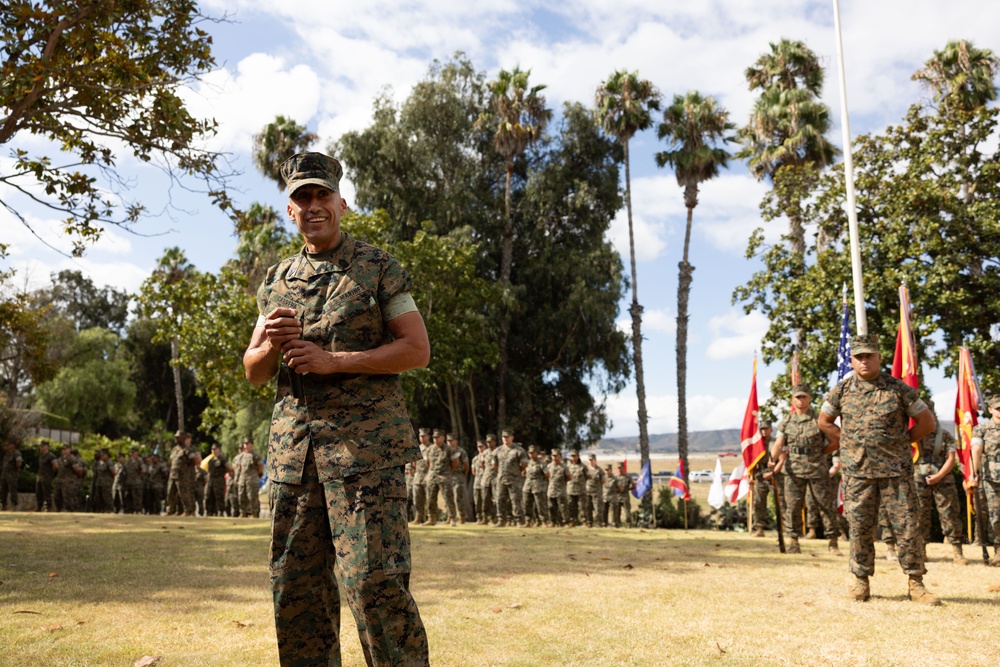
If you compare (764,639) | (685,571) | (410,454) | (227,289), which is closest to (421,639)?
(410,454)

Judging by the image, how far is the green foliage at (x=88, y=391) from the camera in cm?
4281

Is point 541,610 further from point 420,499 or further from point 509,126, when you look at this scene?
point 509,126

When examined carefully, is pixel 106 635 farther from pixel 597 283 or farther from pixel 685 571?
pixel 597 283

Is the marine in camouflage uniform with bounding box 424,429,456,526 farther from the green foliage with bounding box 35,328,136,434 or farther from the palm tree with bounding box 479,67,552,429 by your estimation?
the green foliage with bounding box 35,328,136,434

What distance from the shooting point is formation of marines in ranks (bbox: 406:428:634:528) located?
19.1 meters

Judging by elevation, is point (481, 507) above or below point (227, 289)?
below

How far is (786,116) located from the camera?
2631 centimetres

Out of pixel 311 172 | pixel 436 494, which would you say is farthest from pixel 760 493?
pixel 311 172

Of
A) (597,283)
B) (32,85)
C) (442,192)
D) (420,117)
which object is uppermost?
(420,117)

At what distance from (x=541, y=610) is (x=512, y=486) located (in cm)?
1411

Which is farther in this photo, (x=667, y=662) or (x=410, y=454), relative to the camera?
(x=667, y=662)

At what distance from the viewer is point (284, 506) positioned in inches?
125

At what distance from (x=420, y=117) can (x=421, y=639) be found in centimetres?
2991

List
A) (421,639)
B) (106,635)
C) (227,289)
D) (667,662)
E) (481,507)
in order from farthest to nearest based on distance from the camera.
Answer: (227,289)
(481,507)
(106,635)
(667,662)
(421,639)
